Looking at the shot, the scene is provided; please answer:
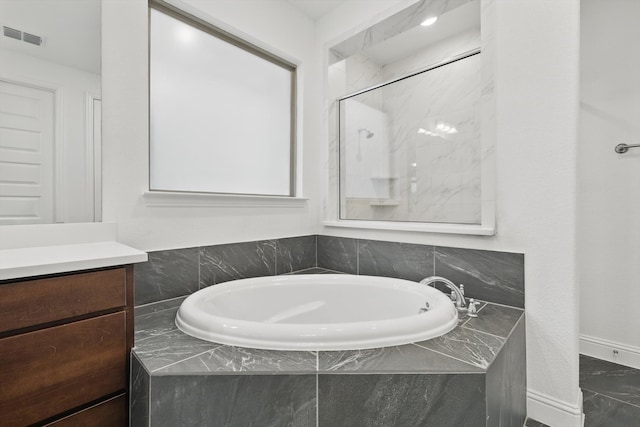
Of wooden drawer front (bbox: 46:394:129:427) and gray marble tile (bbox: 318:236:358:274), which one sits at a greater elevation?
gray marble tile (bbox: 318:236:358:274)

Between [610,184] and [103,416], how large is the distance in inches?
114

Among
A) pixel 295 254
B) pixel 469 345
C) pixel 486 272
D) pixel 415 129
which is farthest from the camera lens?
pixel 415 129

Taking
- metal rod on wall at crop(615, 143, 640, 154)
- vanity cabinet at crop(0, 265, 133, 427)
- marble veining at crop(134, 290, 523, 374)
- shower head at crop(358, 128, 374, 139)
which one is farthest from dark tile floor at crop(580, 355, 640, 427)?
shower head at crop(358, 128, 374, 139)

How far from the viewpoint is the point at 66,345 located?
3.20 feet

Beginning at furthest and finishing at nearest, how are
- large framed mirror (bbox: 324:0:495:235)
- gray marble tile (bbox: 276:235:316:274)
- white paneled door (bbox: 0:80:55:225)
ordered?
large framed mirror (bbox: 324:0:495:235) < gray marble tile (bbox: 276:235:316:274) < white paneled door (bbox: 0:80:55:225)

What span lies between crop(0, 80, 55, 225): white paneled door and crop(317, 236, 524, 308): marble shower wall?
1.72 m

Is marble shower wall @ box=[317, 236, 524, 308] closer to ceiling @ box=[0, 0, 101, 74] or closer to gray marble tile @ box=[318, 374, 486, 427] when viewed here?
gray marble tile @ box=[318, 374, 486, 427]

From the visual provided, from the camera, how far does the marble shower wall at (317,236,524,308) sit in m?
1.61

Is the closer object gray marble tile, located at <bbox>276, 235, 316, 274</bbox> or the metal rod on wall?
the metal rod on wall

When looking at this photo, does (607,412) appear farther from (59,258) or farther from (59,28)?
(59,28)

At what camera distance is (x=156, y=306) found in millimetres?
1589

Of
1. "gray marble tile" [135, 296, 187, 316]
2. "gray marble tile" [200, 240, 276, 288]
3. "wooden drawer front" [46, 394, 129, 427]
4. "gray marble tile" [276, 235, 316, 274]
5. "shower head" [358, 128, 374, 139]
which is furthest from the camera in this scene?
"shower head" [358, 128, 374, 139]

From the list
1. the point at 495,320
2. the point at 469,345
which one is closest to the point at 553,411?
the point at 495,320

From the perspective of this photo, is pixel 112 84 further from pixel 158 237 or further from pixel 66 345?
pixel 66 345
